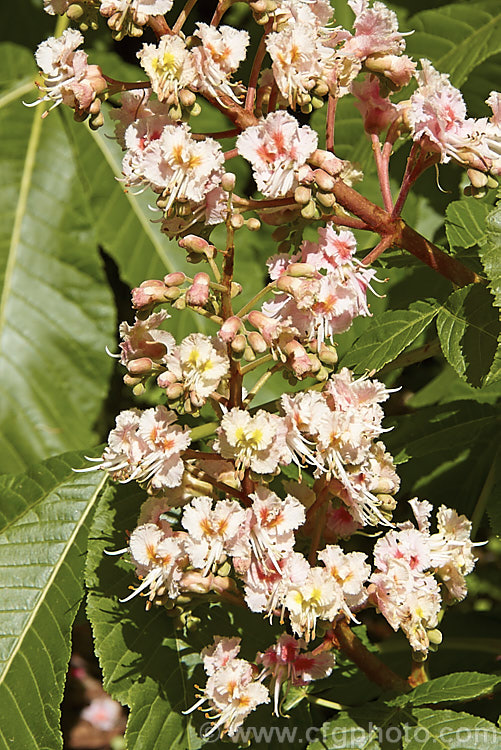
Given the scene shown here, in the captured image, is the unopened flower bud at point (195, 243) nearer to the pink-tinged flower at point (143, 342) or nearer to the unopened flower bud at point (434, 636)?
the pink-tinged flower at point (143, 342)

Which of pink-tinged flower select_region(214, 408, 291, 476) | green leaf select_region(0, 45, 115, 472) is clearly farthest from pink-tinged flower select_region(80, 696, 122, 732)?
pink-tinged flower select_region(214, 408, 291, 476)

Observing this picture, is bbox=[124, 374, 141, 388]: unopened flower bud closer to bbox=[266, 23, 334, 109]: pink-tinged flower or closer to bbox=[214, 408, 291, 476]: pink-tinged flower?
bbox=[214, 408, 291, 476]: pink-tinged flower

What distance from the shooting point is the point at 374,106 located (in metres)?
1.37

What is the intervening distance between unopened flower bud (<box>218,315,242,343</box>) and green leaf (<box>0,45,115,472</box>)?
1164mm

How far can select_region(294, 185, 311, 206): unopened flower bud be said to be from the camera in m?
1.14

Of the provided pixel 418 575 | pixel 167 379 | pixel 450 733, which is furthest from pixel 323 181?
pixel 450 733

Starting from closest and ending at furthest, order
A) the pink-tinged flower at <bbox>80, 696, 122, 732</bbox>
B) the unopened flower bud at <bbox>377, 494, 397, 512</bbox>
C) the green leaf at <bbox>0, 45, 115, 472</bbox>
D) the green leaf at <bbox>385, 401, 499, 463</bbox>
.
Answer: the unopened flower bud at <bbox>377, 494, 397, 512</bbox> < the green leaf at <bbox>385, 401, 499, 463</bbox> < the green leaf at <bbox>0, 45, 115, 472</bbox> < the pink-tinged flower at <bbox>80, 696, 122, 732</bbox>

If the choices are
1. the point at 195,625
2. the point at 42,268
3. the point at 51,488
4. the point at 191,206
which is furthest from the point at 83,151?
the point at 195,625

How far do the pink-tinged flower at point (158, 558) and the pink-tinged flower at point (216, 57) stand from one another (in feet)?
1.96

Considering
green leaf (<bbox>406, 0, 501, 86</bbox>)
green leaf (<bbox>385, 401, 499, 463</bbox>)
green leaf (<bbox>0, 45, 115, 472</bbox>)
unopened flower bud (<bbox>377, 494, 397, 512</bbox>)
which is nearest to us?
unopened flower bud (<bbox>377, 494, 397, 512</bbox>)

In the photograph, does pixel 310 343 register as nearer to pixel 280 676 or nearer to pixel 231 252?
pixel 231 252

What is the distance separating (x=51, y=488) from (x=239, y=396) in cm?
56

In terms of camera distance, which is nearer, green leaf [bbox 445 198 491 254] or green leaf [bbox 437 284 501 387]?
green leaf [bbox 437 284 501 387]

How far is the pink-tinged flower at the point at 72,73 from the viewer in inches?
46.9
